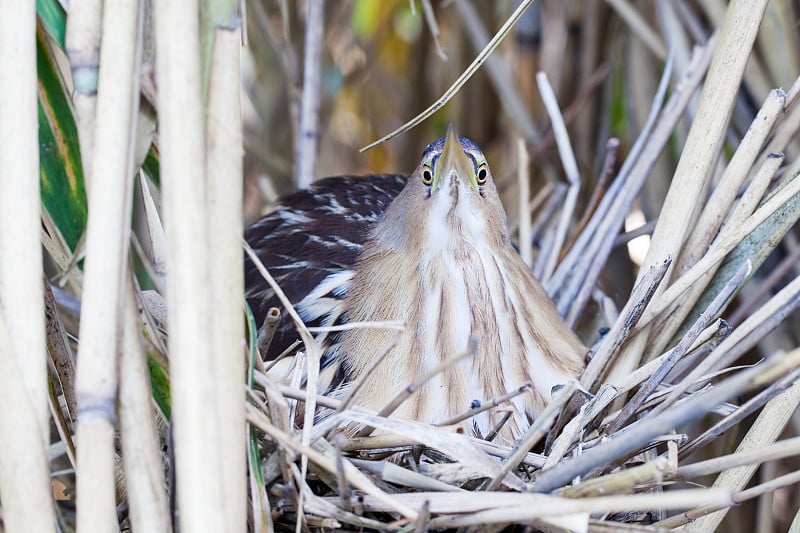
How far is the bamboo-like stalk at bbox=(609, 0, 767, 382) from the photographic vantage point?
1047 millimetres

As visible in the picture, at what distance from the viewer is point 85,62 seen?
0.72m

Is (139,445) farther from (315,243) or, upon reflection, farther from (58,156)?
(315,243)

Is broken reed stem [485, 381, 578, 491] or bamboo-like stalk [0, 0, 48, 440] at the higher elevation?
bamboo-like stalk [0, 0, 48, 440]

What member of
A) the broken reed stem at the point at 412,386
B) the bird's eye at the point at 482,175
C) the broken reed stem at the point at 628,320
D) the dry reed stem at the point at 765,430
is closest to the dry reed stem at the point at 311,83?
the bird's eye at the point at 482,175

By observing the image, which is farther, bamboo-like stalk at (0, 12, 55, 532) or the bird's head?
the bird's head

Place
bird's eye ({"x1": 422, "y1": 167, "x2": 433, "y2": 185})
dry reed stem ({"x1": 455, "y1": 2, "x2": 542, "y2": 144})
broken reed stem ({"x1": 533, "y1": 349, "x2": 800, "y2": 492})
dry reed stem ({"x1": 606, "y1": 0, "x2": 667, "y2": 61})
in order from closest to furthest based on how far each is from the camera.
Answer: broken reed stem ({"x1": 533, "y1": 349, "x2": 800, "y2": 492}) < bird's eye ({"x1": 422, "y1": 167, "x2": 433, "y2": 185}) < dry reed stem ({"x1": 606, "y1": 0, "x2": 667, "y2": 61}) < dry reed stem ({"x1": 455, "y1": 2, "x2": 542, "y2": 144})

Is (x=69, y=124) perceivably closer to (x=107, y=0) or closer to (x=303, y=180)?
(x=107, y=0)

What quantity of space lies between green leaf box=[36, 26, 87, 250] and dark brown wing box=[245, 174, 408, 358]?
1.43ft

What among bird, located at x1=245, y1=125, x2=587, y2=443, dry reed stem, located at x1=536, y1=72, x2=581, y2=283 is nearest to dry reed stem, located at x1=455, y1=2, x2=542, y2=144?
dry reed stem, located at x1=536, y1=72, x2=581, y2=283

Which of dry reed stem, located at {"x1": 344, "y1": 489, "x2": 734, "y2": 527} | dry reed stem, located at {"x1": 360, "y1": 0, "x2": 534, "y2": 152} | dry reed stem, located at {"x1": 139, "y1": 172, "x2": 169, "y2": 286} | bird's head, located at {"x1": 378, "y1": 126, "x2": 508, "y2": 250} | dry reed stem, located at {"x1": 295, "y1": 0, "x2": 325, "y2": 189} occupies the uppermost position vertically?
dry reed stem, located at {"x1": 295, "y1": 0, "x2": 325, "y2": 189}

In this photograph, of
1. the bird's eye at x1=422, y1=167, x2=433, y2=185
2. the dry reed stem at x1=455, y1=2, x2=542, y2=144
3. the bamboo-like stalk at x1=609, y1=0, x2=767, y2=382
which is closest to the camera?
the bamboo-like stalk at x1=609, y1=0, x2=767, y2=382

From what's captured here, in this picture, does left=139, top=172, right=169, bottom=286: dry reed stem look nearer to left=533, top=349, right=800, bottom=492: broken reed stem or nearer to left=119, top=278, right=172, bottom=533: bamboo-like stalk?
left=119, top=278, right=172, bottom=533: bamboo-like stalk

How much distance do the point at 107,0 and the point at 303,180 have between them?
0.95 meters

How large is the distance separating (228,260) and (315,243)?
2.22ft
